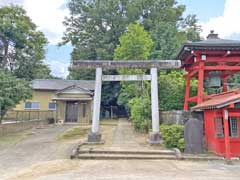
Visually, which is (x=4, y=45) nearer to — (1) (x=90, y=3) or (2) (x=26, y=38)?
(2) (x=26, y=38)

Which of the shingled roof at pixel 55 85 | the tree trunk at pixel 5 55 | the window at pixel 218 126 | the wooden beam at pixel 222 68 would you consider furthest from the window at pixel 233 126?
the shingled roof at pixel 55 85

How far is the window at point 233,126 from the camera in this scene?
11.2m

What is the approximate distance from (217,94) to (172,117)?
2.57m

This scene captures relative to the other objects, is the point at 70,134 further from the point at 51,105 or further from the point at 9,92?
the point at 51,105

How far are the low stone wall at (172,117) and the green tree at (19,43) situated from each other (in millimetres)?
13992

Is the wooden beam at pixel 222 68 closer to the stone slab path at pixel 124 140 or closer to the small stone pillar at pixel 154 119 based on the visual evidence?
the small stone pillar at pixel 154 119

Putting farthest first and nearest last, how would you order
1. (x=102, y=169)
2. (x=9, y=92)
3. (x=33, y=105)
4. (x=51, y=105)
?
(x=51, y=105)
(x=33, y=105)
(x=9, y=92)
(x=102, y=169)

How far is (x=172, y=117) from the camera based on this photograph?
13898 mm

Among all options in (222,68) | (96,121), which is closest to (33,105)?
(96,121)

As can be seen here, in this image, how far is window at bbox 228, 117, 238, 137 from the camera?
11.2 meters

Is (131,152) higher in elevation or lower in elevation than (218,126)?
lower

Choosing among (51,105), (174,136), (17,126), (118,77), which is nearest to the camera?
(174,136)

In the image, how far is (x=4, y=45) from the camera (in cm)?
2295

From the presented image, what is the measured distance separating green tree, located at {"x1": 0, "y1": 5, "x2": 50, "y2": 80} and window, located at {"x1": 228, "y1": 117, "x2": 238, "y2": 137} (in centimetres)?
1848
